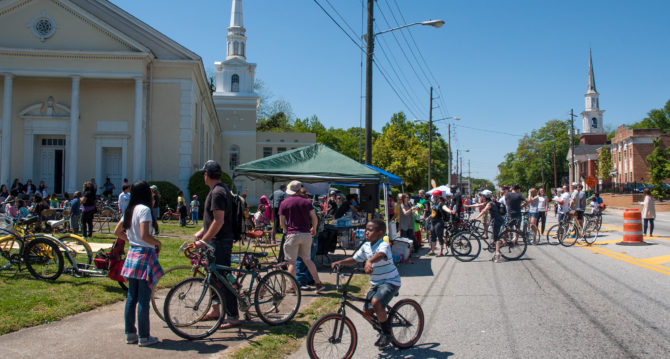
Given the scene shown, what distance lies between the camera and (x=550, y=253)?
14.1 meters

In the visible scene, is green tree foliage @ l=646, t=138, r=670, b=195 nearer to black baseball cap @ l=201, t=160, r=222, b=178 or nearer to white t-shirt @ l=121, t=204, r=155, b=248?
black baseball cap @ l=201, t=160, r=222, b=178

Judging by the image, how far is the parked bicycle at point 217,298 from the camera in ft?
19.0

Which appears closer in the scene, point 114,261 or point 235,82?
point 114,261

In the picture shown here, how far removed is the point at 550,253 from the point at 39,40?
26983mm

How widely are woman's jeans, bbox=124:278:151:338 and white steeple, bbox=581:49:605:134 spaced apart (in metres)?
118

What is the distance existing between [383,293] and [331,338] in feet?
2.35

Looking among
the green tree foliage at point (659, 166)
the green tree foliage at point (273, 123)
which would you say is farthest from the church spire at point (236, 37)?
the green tree foliage at point (659, 166)

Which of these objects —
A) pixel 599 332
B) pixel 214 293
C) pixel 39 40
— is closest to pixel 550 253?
pixel 599 332

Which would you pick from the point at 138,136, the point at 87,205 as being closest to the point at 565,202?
the point at 87,205

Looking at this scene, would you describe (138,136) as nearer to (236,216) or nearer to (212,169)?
(236,216)

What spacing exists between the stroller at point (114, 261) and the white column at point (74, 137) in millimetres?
21137

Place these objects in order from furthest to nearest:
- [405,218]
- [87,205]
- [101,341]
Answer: [405,218] < [87,205] < [101,341]

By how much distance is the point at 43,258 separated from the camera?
8.30m

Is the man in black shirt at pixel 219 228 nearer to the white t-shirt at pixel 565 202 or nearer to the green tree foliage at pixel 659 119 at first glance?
the white t-shirt at pixel 565 202
